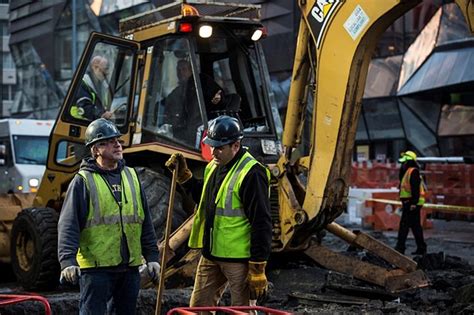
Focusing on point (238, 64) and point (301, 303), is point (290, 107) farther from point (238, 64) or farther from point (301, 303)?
point (301, 303)

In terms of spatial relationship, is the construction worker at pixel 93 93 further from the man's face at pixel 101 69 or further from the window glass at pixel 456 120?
the window glass at pixel 456 120

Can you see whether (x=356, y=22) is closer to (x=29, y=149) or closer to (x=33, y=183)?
(x=33, y=183)

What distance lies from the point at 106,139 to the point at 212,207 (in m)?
0.92

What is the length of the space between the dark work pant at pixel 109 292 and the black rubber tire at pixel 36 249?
3.73m

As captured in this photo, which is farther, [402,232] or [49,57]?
[49,57]

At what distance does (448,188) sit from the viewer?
19.2 meters

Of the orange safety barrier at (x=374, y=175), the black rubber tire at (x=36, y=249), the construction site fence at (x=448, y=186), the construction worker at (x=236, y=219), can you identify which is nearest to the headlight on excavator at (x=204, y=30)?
the black rubber tire at (x=36, y=249)

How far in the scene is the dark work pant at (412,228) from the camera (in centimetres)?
1288

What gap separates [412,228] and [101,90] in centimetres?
588

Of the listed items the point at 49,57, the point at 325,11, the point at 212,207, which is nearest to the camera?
the point at 212,207

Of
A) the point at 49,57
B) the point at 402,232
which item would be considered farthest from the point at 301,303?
the point at 49,57

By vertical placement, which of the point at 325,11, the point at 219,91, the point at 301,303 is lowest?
the point at 301,303

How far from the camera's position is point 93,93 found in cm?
973

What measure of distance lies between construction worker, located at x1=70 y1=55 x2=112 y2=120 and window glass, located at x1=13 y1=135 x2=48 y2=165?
384 inches
